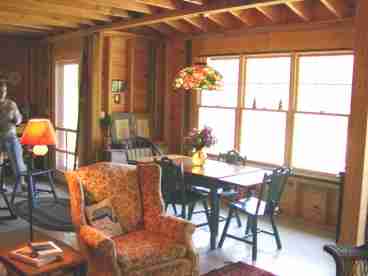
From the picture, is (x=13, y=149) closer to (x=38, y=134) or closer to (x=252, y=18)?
(x=38, y=134)

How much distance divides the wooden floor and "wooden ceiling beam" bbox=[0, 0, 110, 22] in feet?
8.67

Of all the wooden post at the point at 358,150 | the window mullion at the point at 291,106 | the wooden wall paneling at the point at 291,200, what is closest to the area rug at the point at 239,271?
the wooden post at the point at 358,150

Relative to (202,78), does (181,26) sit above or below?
above

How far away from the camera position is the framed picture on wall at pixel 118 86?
702cm

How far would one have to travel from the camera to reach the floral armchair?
10.3 ft

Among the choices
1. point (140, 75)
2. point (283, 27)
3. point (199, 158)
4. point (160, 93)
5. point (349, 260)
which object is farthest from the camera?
point (160, 93)

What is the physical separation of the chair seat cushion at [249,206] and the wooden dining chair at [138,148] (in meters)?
1.51

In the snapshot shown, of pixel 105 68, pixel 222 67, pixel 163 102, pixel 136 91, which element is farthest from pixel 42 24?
pixel 222 67

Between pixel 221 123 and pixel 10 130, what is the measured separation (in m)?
3.04

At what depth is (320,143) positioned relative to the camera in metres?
5.62

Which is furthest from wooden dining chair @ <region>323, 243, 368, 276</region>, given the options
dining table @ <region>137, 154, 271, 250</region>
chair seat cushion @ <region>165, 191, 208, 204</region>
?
chair seat cushion @ <region>165, 191, 208, 204</region>

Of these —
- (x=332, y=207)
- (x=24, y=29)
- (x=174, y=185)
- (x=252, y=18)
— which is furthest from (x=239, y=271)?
(x=24, y=29)

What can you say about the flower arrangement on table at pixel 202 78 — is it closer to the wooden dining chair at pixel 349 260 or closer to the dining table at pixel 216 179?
the dining table at pixel 216 179

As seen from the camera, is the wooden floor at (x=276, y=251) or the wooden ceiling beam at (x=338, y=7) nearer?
the wooden floor at (x=276, y=251)
